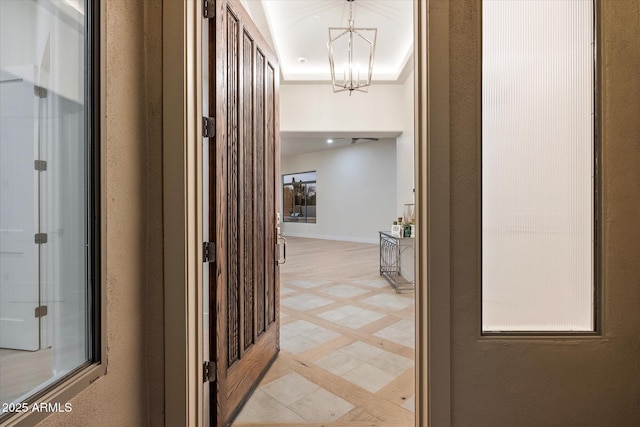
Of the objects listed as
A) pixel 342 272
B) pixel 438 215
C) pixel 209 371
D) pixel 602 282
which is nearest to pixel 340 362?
pixel 209 371

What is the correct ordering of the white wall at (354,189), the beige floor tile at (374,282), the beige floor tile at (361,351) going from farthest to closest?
the white wall at (354,189)
the beige floor tile at (374,282)
the beige floor tile at (361,351)

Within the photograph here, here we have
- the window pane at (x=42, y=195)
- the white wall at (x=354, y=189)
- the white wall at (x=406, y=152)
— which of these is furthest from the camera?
the white wall at (x=354, y=189)

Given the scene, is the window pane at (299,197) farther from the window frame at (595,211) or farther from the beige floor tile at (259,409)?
the window frame at (595,211)

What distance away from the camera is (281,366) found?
2.50 metres

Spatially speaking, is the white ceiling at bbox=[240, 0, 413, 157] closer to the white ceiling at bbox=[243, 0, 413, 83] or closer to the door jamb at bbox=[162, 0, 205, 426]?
the white ceiling at bbox=[243, 0, 413, 83]

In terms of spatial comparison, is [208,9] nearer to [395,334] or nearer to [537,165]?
[537,165]

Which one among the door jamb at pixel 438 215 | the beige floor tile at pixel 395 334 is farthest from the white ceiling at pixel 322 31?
the beige floor tile at pixel 395 334

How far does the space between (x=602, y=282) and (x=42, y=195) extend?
2.37 metres

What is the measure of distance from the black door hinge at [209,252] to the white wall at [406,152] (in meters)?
3.81

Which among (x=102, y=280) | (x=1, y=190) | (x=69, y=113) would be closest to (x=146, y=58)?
(x=69, y=113)

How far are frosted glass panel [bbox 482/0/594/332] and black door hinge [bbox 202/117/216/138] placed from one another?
1399 millimetres

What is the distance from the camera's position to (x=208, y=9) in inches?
65.6

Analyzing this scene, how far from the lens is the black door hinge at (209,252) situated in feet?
5.50

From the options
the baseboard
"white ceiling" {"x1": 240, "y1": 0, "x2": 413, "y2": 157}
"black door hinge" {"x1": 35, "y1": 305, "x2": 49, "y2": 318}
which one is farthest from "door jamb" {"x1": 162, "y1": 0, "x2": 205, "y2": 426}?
the baseboard
